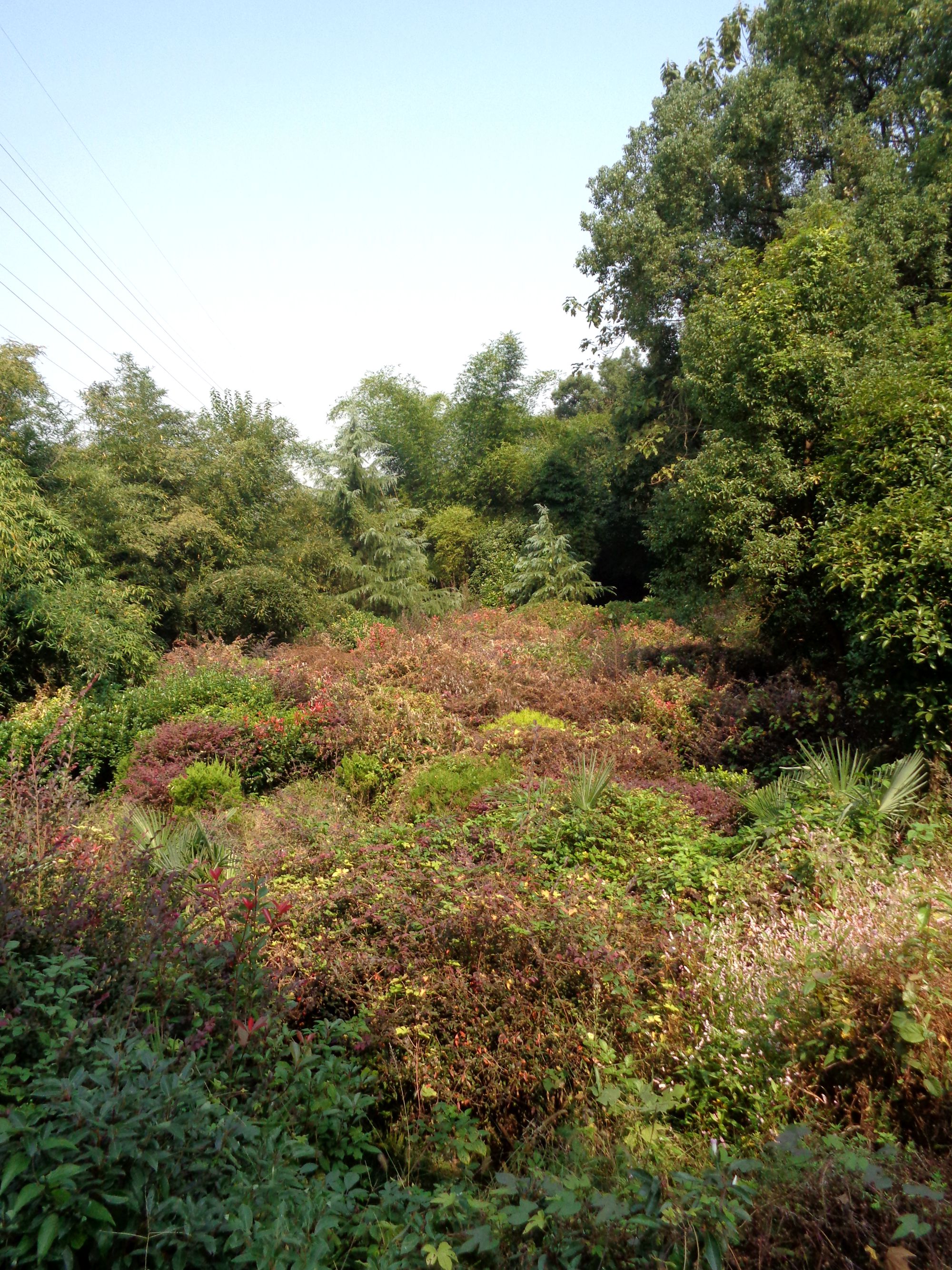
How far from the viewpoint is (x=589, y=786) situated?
5.91m

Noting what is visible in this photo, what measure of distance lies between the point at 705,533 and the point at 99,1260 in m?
8.86

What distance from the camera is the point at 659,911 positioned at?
4293 mm

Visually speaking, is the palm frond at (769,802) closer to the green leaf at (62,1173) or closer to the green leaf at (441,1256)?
the green leaf at (441,1256)

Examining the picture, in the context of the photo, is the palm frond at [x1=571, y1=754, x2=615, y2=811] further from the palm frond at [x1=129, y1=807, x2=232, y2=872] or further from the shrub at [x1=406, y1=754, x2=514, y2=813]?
the palm frond at [x1=129, y1=807, x2=232, y2=872]

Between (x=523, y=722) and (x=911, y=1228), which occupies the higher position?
(x=911, y=1228)

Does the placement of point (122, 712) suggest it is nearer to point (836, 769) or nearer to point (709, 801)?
point (709, 801)

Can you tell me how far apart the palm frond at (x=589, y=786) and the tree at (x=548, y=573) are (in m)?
14.4

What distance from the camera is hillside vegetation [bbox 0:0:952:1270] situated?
2.17 meters

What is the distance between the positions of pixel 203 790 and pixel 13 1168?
20.1ft

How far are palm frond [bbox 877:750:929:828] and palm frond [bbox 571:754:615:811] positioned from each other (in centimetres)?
185

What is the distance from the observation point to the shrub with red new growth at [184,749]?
826 cm

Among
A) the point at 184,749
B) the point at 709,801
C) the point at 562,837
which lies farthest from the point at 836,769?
the point at 184,749

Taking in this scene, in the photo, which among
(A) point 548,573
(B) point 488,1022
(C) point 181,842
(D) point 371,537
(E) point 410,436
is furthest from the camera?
(E) point 410,436

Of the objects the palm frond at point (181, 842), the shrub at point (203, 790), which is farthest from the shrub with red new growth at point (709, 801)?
the shrub at point (203, 790)
